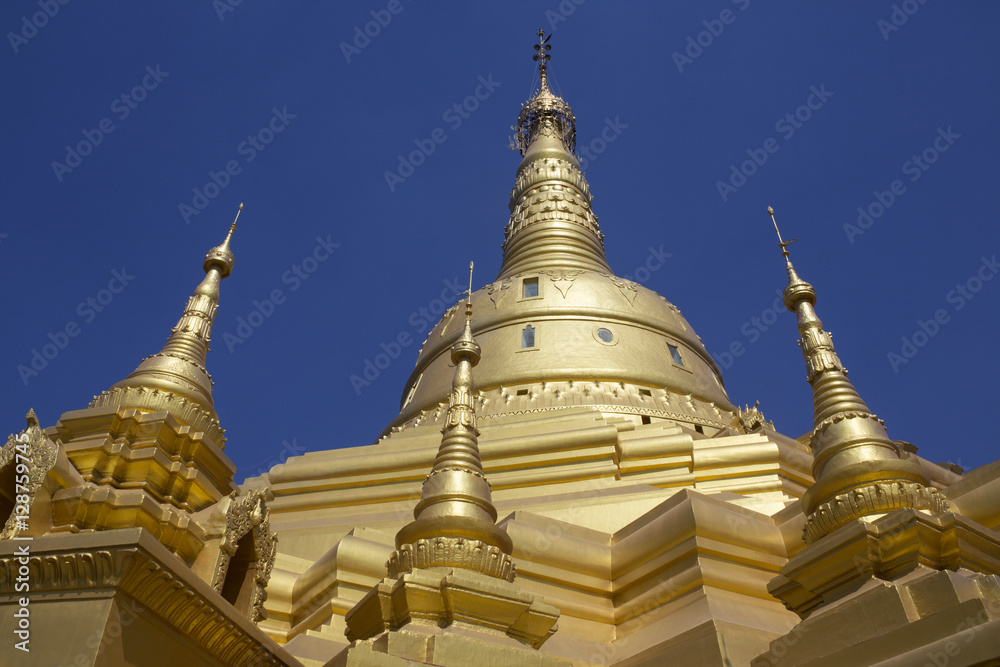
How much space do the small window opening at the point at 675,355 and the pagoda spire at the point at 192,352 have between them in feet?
33.3

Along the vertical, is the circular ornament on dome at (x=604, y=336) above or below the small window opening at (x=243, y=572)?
above

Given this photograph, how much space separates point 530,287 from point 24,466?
13562 millimetres

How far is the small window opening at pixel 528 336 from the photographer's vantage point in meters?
17.6

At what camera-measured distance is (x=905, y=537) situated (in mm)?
5664

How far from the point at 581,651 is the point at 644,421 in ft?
24.3

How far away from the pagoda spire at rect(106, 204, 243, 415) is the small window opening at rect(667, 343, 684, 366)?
10.1 metres

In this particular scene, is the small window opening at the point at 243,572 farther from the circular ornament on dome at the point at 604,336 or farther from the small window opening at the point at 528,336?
the circular ornament on dome at the point at 604,336

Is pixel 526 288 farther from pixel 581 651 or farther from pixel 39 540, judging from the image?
pixel 39 540

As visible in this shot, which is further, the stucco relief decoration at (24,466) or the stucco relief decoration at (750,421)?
the stucco relief decoration at (750,421)

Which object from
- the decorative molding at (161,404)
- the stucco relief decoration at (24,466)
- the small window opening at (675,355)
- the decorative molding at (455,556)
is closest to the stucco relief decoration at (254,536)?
the decorative molding at (161,404)

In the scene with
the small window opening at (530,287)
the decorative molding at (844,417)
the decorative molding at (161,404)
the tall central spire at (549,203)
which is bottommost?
the decorative molding at (844,417)

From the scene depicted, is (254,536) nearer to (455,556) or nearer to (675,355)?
(455,556)

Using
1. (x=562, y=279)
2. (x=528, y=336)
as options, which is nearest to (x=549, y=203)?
(x=562, y=279)

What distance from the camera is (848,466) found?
6.55 meters
